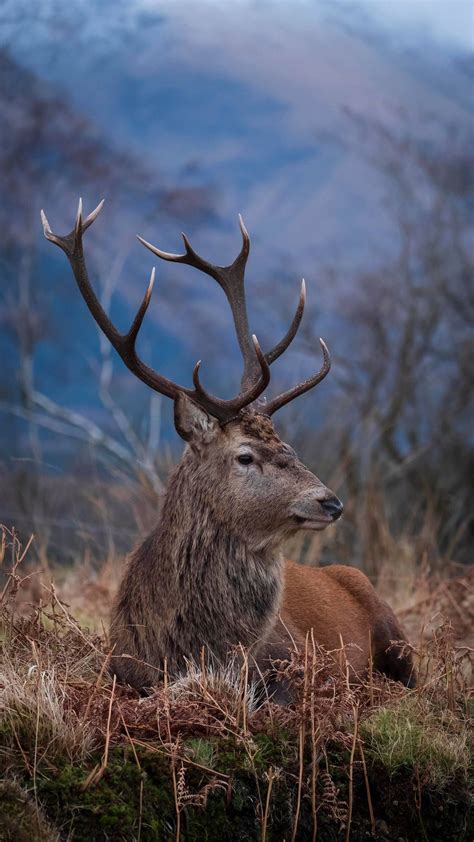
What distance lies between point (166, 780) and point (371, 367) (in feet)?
39.7

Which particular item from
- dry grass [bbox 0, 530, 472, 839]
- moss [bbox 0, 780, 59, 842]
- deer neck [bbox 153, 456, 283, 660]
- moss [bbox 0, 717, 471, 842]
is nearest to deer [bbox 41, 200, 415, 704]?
deer neck [bbox 153, 456, 283, 660]

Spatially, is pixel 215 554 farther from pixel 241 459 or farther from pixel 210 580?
pixel 241 459

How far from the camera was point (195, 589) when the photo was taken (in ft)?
13.9

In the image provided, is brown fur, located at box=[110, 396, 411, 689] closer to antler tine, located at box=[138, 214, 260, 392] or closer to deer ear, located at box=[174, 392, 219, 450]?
deer ear, located at box=[174, 392, 219, 450]

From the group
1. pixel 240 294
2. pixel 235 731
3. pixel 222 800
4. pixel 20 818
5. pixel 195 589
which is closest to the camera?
pixel 20 818

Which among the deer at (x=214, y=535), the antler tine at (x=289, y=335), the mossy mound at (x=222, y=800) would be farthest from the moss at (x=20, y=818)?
the antler tine at (x=289, y=335)

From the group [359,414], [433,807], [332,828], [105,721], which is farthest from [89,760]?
[359,414]

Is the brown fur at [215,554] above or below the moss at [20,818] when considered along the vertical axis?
above

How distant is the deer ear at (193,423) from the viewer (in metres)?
4.38

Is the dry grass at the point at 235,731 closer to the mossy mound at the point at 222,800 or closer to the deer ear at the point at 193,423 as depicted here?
the mossy mound at the point at 222,800

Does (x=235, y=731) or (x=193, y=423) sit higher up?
(x=193, y=423)

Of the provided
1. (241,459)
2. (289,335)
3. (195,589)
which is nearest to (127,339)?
(241,459)

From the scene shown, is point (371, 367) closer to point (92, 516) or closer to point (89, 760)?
point (92, 516)

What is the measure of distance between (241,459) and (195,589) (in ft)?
1.84
